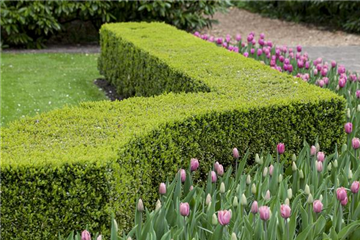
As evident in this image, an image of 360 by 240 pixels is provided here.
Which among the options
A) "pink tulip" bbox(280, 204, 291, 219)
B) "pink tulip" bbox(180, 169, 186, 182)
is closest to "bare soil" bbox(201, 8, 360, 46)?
"pink tulip" bbox(180, 169, 186, 182)

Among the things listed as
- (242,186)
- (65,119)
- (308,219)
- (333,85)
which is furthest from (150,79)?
(308,219)

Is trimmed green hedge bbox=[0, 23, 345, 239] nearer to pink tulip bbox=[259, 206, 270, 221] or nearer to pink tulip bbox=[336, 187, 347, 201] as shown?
pink tulip bbox=[259, 206, 270, 221]

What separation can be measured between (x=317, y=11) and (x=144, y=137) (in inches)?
474

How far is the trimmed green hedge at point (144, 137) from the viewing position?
3.36 m

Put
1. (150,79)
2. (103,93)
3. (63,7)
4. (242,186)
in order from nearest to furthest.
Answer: (242,186)
(150,79)
(103,93)
(63,7)

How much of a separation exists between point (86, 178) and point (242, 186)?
102cm

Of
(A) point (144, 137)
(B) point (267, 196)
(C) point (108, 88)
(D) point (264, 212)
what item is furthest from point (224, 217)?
(C) point (108, 88)

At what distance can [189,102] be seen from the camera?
467 cm

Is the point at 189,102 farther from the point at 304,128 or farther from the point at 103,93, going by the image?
the point at 103,93

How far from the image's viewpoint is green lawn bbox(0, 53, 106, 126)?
25.5 ft

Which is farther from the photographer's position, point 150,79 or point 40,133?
point 150,79

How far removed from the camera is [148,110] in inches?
175

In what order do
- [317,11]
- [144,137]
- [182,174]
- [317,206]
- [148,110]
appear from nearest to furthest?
[317,206]
[182,174]
[144,137]
[148,110]
[317,11]

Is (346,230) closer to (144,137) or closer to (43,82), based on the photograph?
(144,137)
